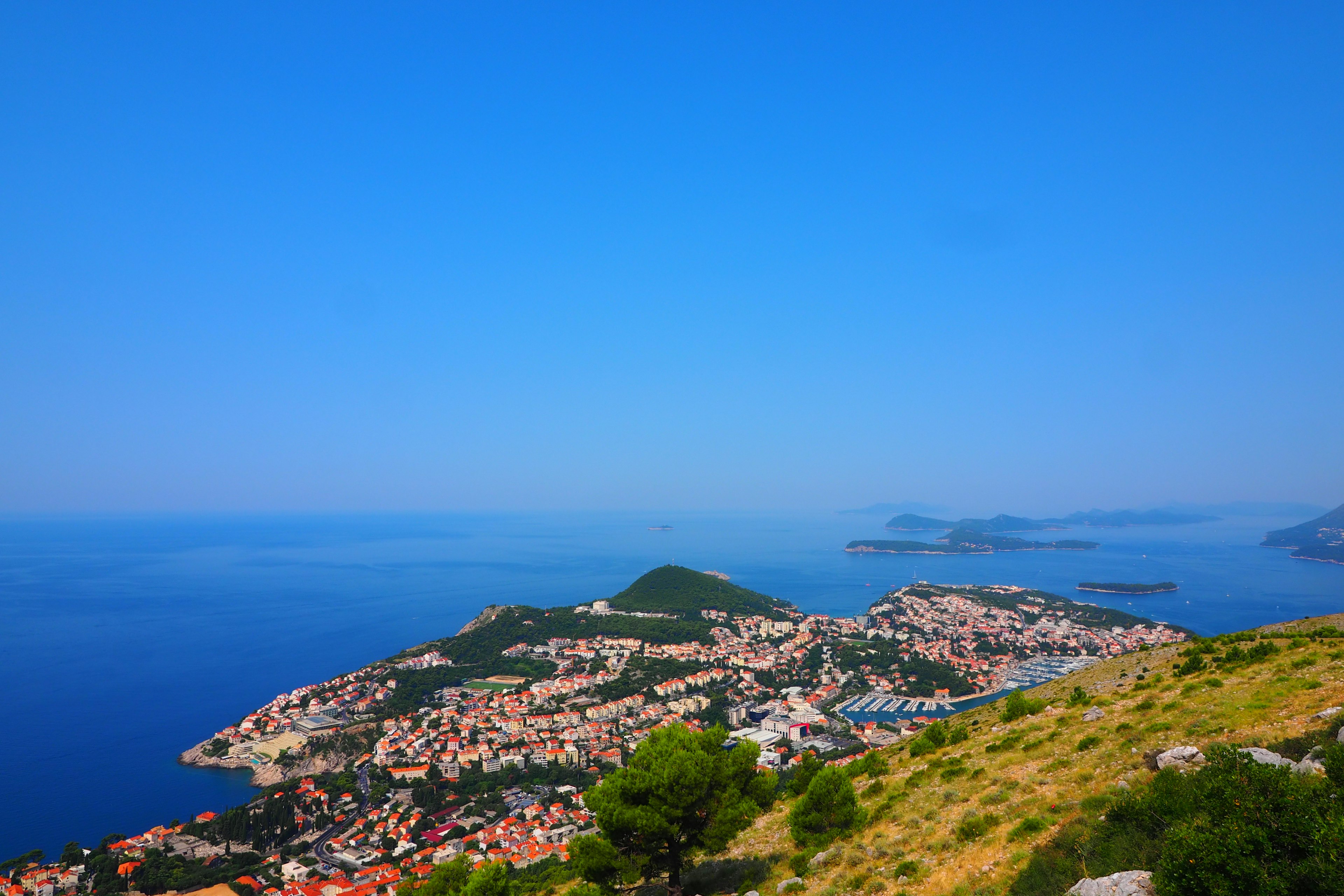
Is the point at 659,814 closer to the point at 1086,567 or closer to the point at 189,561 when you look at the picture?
the point at 1086,567

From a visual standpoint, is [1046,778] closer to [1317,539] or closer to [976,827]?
[976,827]

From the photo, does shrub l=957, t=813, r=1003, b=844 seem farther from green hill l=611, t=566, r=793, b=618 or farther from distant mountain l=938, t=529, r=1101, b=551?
distant mountain l=938, t=529, r=1101, b=551

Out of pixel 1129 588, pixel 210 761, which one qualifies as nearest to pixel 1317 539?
pixel 1129 588

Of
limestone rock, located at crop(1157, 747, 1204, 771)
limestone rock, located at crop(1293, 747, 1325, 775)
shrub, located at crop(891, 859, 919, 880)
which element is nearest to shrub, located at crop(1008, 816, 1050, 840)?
shrub, located at crop(891, 859, 919, 880)

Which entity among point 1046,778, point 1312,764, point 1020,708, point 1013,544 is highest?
point 1312,764

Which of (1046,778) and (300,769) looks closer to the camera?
(1046,778)

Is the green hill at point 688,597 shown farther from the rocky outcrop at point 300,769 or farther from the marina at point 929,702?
the rocky outcrop at point 300,769

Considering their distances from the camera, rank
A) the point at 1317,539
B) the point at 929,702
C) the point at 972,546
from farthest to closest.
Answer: the point at 972,546
the point at 1317,539
the point at 929,702
